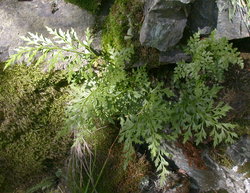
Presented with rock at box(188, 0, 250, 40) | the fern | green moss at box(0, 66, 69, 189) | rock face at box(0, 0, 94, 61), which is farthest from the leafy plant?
green moss at box(0, 66, 69, 189)

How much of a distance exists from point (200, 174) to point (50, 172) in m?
2.15

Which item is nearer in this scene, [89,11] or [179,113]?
[179,113]

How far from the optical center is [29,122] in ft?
11.1

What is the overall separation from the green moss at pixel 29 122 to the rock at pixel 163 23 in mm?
1322

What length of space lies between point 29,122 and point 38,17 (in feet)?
4.65

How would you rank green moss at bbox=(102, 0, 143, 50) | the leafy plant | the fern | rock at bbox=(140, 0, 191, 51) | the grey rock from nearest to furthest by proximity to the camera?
rock at bbox=(140, 0, 191, 51) < the fern < the leafy plant < green moss at bbox=(102, 0, 143, 50) < the grey rock

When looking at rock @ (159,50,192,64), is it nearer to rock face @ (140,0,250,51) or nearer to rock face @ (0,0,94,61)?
rock face @ (140,0,250,51)

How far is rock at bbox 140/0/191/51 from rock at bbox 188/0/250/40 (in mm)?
232

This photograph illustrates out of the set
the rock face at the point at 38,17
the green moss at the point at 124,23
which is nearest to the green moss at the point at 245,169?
the green moss at the point at 124,23

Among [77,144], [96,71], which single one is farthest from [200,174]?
Answer: [96,71]

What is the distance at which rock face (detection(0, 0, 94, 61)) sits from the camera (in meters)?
3.52

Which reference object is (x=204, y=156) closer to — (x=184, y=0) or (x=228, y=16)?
(x=228, y=16)

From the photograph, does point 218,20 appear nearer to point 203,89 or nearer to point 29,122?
point 203,89

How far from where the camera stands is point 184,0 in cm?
267
